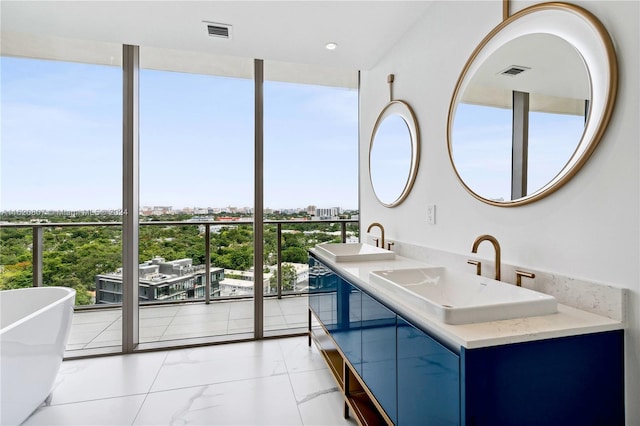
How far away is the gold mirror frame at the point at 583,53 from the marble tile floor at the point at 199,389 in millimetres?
1669

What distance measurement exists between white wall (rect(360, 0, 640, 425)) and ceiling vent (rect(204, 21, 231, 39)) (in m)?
1.25

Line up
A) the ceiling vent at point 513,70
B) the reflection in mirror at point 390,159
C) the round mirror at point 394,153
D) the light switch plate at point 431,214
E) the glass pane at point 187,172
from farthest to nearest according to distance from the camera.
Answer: the glass pane at point 187,172, the reflection in mirror at point 390,159, the round mirror at point 394,153, the light switch plate at point 431,214, the ceiling vent at point 513,70

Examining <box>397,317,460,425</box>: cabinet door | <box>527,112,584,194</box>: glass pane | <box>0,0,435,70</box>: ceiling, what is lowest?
<box>397,317,460,425</box>: cabinet door

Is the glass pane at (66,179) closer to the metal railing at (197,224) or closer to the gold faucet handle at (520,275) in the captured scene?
the metal railing at (197,224)

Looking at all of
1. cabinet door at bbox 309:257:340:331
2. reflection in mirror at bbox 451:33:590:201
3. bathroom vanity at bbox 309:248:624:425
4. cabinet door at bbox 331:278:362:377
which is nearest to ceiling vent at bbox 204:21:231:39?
reflection in mirror at bbox 451:33:590:201

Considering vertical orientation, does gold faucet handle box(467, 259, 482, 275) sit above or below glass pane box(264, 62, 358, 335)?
below

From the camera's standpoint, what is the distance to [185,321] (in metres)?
3.24

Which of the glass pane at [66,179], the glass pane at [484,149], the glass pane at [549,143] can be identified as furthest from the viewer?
the glass pane at [66,179]

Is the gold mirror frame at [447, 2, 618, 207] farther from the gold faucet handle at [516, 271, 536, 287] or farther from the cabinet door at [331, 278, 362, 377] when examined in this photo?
the cabinet door at [331, 278, 362, 377]

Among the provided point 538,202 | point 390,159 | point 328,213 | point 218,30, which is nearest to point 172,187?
point 218,30

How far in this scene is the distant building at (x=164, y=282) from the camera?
2850 millimetres

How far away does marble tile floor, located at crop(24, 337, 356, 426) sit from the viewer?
1.94 meters

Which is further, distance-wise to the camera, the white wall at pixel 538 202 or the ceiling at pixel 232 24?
the ceiling at pixel 232 24

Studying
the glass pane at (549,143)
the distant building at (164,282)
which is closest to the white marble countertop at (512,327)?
the glass pane at (549,143)
